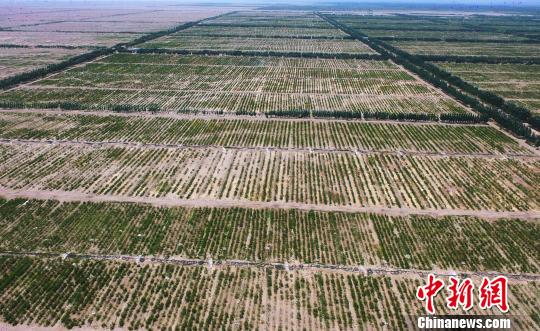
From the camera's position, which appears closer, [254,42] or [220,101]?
[220,101]

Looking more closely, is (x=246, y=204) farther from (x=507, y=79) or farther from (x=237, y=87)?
(x=507, y=79)

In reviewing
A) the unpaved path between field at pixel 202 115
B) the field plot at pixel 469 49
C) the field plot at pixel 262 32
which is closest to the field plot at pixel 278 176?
the unpaved path between field at pixel 202 115

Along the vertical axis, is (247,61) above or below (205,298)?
above

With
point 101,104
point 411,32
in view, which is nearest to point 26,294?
point 101,104

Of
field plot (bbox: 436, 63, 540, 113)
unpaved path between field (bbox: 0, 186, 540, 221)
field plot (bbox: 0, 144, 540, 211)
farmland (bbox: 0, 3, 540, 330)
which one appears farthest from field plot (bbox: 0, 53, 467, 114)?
unpaved path between field (bbox: 0, 186, 540, 221)

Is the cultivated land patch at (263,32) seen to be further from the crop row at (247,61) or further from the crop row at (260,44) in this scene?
the crop row at (247,61)

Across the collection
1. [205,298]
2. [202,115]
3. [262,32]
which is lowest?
[205,298]

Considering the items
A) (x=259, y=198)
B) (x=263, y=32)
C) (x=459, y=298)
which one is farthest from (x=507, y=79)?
(x=263, y=32)
